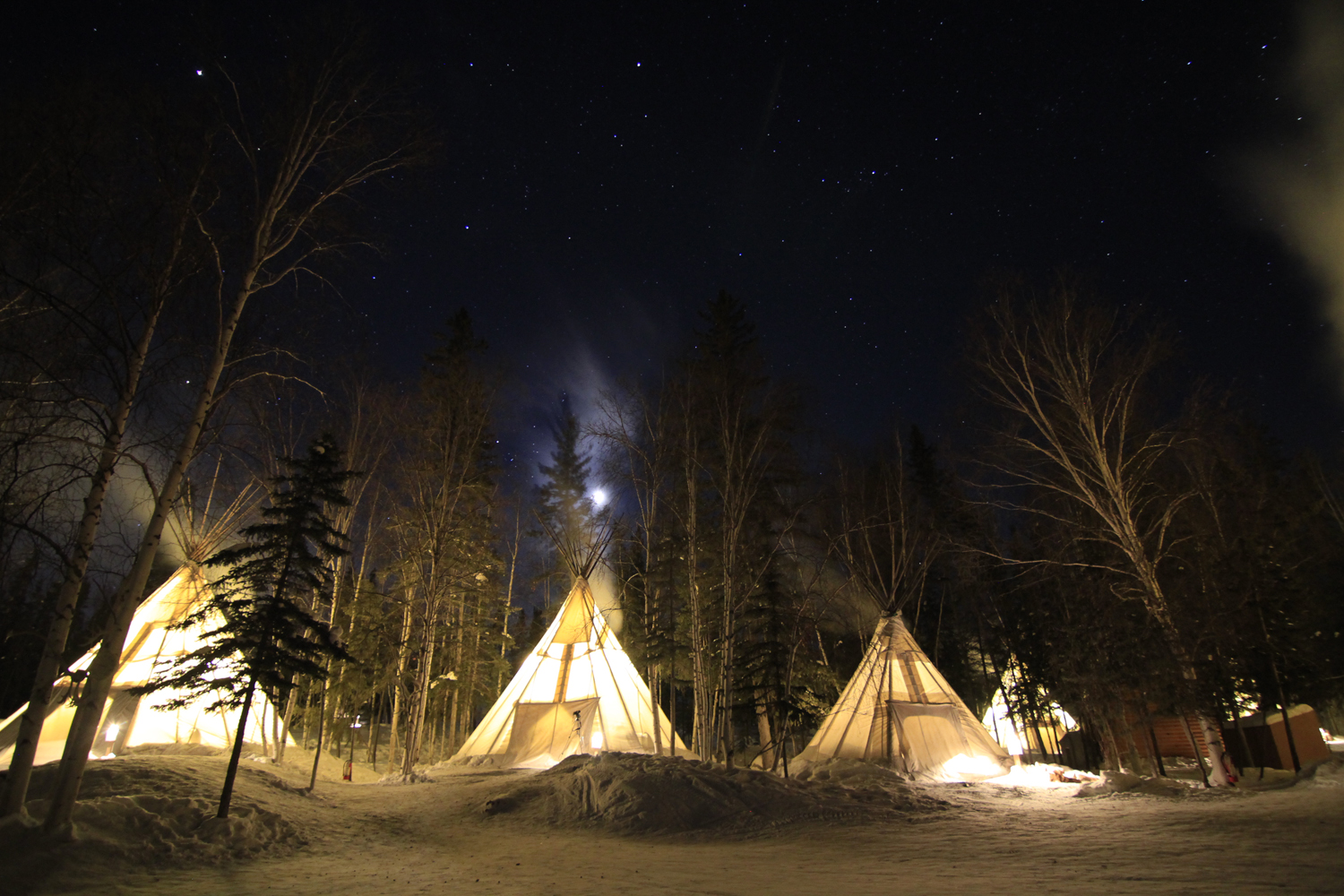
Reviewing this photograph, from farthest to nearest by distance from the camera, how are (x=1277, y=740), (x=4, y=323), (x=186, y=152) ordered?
1. (x=1277, y=740)
2. (x=186, y=152)
3. (x=4, y=323)

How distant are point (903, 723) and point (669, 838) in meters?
9.10

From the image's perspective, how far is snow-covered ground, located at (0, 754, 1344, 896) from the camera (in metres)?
5.20

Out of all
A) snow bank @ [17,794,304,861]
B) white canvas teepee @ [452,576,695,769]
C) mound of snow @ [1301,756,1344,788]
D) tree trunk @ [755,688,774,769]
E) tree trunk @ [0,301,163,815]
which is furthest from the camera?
tree trunk @ [755,688,774,769]

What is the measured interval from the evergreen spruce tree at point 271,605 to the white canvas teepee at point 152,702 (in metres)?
5.88

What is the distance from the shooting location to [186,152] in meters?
7.12

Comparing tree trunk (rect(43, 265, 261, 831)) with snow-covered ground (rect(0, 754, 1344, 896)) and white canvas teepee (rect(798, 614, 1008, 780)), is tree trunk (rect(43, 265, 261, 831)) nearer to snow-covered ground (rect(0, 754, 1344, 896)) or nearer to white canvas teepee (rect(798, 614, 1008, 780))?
snow-covered ground (rect(0, 754, 1344, 896))

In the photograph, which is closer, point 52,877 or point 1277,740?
point 52,877

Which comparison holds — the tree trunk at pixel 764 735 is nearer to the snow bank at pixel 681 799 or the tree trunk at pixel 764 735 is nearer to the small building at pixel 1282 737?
the snow bank at pixel 681 799

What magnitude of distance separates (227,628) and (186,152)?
5.70 metres

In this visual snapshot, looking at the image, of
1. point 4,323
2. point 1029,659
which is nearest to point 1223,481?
point 1029,659

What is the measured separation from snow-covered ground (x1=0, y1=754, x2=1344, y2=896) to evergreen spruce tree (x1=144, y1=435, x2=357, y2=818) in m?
1.31

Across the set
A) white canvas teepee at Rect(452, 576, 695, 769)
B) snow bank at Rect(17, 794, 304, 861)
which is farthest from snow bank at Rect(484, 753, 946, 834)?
white canvas teepee at Rect(452, 576, 695, 769)

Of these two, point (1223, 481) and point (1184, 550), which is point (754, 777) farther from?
point (1223, 481)

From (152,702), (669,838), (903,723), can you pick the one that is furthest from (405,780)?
(903,723)
